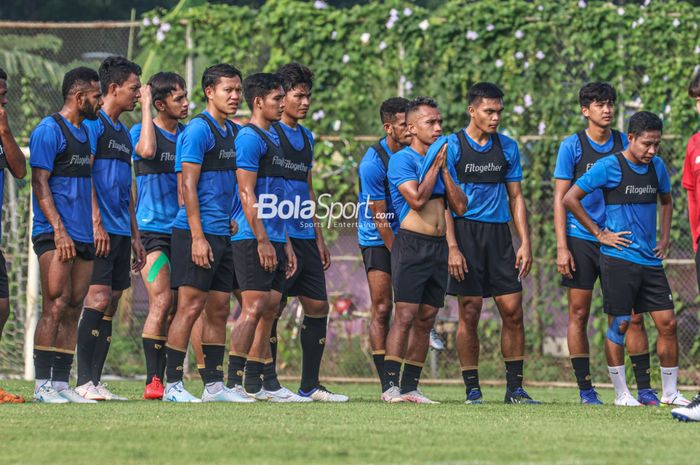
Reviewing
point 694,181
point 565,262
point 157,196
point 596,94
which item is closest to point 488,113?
point 596,94

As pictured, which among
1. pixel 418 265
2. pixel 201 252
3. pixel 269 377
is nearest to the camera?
pixel 201 252

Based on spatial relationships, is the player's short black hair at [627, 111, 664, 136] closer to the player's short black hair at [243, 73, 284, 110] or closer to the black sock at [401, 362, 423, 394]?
the black sock at [401, 362, 423, 394]

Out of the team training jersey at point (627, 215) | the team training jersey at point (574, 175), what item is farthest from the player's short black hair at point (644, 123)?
the team training jersey at point (574, 175)

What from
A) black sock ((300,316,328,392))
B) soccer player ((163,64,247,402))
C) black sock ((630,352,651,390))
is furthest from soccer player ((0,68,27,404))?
black sock ((630,352,651,390))

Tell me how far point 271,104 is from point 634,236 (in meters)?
2.88

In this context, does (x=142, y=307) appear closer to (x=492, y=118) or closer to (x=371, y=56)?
(x=371, y=56)

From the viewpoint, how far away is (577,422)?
7.98m

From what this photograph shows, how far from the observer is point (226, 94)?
32.4 feet

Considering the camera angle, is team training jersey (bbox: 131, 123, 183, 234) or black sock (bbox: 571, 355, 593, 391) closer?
black sock (bbox: 571, 355, 593, 391)

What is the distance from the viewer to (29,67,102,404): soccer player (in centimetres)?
901

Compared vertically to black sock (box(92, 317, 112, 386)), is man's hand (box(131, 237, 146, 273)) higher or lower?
higher

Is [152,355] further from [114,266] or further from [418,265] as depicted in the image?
[418,265]

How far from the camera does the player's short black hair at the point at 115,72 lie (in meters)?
9.98

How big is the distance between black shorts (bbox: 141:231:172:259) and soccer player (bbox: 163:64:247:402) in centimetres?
44
